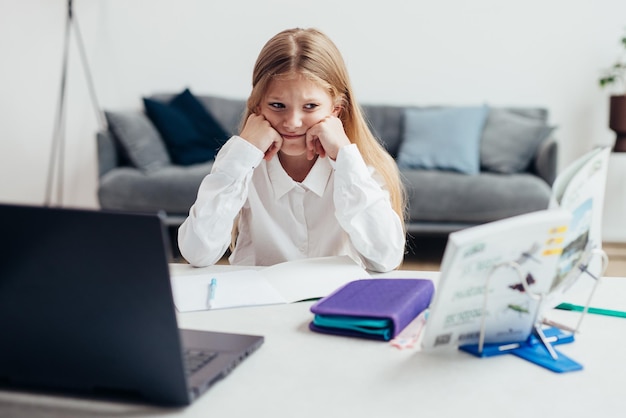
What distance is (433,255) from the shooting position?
375cm

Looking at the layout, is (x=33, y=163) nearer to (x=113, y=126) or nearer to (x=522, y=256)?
(x=113, y=126)

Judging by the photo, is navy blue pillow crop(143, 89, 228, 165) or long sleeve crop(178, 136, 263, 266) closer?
long sleeve crop(178, 136, 263, 266)

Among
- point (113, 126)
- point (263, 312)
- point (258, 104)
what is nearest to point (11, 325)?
point (263, 312)

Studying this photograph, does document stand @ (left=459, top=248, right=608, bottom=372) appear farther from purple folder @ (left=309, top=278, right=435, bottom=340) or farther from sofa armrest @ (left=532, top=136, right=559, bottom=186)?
Result: sofa armrest @ (left=532, top=136, right=559, bottom=186)

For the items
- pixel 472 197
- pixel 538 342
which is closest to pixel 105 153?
pixel 472 197

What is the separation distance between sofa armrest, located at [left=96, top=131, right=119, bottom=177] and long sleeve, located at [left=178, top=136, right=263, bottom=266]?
232cm

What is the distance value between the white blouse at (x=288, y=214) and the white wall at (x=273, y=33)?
9.00ft

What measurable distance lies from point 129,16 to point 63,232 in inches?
154

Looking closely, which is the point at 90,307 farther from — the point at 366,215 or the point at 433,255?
the point at 433,255

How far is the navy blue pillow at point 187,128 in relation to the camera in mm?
3814

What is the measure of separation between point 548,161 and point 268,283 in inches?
107

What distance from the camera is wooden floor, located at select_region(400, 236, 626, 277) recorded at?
11.3 ft

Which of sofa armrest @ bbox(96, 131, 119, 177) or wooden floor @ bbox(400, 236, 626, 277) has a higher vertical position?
sofa armrest @ bbox(96, 131, 119, 177)

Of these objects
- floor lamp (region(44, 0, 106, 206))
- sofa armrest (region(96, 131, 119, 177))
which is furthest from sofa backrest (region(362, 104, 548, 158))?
floor lamp (region(44, 0, 106, 206))
